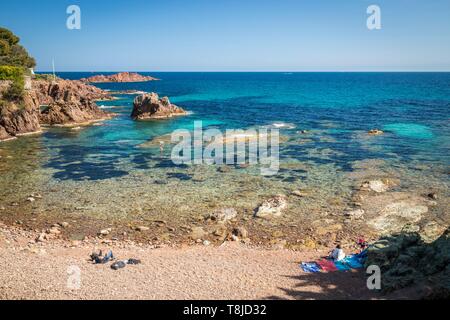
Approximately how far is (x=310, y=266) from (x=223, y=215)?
904cm

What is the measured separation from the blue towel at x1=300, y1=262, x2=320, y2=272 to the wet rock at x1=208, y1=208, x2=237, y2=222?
26.6ft

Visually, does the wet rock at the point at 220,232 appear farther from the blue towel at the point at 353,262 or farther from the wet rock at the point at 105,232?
the blue towel at the point at 353,262

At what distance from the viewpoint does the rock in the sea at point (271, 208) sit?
91.6ft

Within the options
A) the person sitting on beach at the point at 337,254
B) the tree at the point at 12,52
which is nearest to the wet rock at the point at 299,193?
the person sitting on beach at the point at 337,254

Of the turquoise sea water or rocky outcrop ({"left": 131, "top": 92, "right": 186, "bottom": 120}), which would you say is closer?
the turquoise sea water

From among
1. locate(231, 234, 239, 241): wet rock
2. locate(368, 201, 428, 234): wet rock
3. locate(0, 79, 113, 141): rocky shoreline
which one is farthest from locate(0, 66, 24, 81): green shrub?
locate(368, 201, 428, 234): wet rock

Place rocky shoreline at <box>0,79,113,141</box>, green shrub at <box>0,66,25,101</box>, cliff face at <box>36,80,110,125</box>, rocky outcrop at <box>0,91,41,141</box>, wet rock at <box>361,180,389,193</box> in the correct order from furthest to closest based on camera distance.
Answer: cliff face at <box>36,80,110,125</box>
green shrub at <box>0,66,25,101</box>
rocky shoreline at <box>0,79,113,141</box>
rocky outcrop at <box>0,91,41,141</box>
wet rock at <box>361,180,389,193</box>

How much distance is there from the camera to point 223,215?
27656mm

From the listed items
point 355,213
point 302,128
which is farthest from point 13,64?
point 355,213

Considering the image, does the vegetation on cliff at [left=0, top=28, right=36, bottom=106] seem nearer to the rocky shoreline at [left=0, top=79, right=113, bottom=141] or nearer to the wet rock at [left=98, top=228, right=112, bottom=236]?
the rocky shoreline at [left=0, top=79, right=113, bottom=141]

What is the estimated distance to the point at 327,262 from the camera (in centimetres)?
2067

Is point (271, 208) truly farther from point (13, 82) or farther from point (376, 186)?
point (13, 82)

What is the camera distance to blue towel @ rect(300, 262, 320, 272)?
65.1 feet
